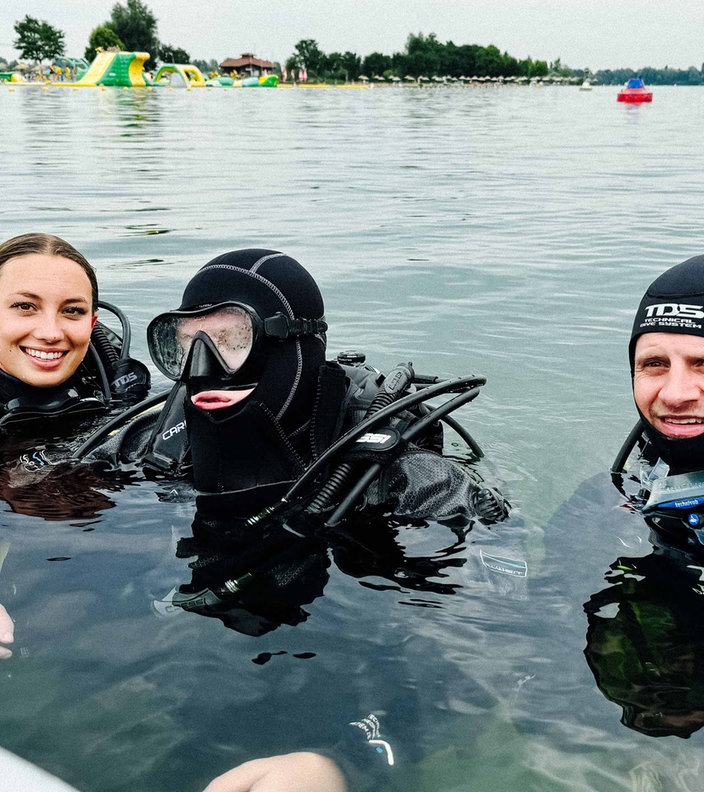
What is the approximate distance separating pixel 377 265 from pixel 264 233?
7.84 ft

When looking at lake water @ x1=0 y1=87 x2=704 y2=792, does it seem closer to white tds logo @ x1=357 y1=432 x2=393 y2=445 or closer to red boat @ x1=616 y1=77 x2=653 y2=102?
white tds logo @ x1=357 y1=432 x2=393 y2=445

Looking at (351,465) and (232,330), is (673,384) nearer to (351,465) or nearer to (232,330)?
(351,465)

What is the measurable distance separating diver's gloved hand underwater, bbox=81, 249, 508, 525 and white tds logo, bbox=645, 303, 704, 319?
0.67 meters

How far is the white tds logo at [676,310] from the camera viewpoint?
3.01 meters

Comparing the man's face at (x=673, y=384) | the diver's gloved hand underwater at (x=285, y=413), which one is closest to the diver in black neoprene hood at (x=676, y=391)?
the man's face at (x=673, y=384)

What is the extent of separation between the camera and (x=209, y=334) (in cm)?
321

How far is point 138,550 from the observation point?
3.22 metres

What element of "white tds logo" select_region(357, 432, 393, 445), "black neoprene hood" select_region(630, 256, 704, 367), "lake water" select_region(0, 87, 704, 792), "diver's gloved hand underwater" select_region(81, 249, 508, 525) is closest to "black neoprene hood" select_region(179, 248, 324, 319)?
"diver's gloved hand underwater" select_region(81, 249, 508, 525)

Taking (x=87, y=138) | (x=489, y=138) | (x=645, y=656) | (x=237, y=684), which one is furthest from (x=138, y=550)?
(x=489, y=138)

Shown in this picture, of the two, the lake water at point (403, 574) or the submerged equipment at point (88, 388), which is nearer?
the lake water at point (403, 574)

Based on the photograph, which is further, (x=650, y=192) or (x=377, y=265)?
(x=650, y=192)

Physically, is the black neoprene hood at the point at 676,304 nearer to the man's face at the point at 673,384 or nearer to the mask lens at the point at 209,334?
the man's face at the point at 673,384

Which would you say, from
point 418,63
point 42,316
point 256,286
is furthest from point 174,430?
point 418,63

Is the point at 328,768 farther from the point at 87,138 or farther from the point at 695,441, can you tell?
the point at 87,138
